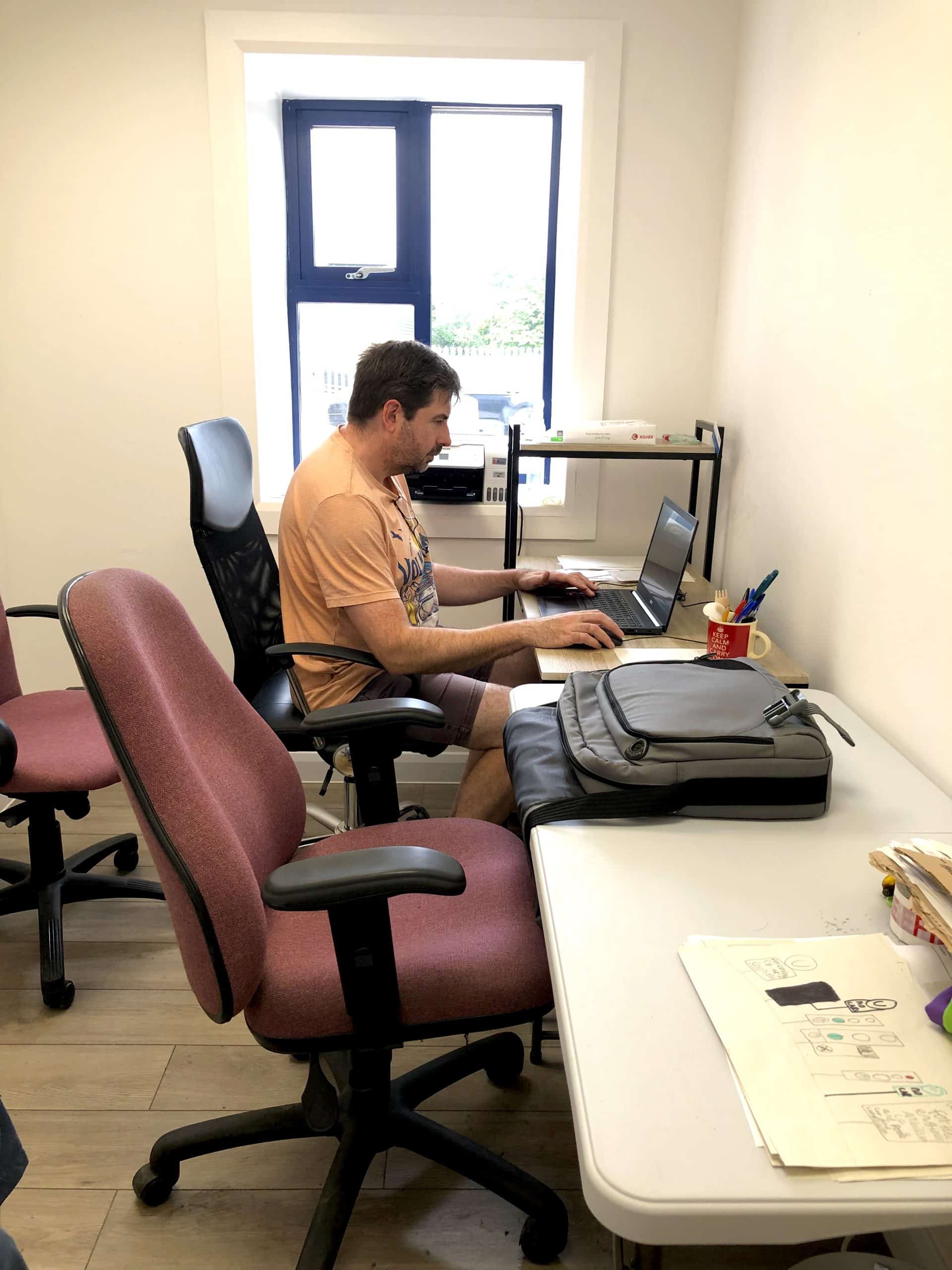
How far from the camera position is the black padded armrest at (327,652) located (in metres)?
2.01

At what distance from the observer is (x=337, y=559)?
1.99 metres

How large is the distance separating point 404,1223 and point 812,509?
1525 mm

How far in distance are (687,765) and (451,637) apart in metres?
0.85

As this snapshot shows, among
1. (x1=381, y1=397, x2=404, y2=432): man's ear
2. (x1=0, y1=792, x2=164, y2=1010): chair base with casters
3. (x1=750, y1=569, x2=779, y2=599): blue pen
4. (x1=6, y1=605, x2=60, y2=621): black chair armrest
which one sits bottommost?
(x1=0, y1=792, x2=164, y2=1010): chair base with casters

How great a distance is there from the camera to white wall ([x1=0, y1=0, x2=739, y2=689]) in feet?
8.61

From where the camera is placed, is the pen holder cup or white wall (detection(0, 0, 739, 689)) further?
white wall (detection(0, 0, 739, 689))

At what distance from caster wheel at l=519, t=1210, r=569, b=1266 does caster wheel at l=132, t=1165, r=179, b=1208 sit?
1.90 feet

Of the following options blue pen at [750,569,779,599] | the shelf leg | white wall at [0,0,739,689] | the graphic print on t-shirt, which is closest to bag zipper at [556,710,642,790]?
blue pen at [750,569,779,599]

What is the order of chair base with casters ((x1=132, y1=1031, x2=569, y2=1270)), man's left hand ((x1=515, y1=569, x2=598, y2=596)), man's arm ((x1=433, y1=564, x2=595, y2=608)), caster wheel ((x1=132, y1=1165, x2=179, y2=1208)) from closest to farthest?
chair base with casters ((x1=132, y1=1031, x2=569, y2=1270))
caster wheel ((x1=132, y1=1165, x2=179, y2=1208))
man's left hand ((x1=515, y1=569, x2=598, y2=596))
man's arm ((x1=433, y1=564, x2=595, y2=608))

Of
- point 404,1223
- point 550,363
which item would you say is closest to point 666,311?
point 550,363

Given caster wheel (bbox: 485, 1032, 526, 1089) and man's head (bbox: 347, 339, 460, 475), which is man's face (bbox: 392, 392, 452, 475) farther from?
caster wheel (bbox: 485, 1032, 526, 1089)

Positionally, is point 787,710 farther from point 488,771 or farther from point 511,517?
point 511,517

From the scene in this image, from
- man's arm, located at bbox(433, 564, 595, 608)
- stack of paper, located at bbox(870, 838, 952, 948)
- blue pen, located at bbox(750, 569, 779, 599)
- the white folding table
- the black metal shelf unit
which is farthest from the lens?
the black metal shelf unit

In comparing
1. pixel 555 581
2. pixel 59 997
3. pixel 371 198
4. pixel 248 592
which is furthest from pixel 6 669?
pixel 371 198
